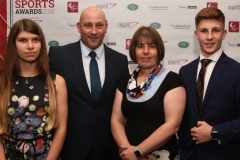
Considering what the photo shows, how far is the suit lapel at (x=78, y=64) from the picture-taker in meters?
2.35

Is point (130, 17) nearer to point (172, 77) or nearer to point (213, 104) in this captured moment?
point (172, 77)

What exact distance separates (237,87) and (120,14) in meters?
1.59

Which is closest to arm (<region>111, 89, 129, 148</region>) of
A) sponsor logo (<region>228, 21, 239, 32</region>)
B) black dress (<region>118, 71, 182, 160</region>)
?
black dress (<region>118, 71, 182, 160</region>)

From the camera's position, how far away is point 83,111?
2.34 meters

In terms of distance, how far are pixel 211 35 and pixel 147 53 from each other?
1.38ft

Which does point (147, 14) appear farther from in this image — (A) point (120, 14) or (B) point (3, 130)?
(B) point (3, 130)

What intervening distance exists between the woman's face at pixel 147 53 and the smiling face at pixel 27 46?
2.16ft

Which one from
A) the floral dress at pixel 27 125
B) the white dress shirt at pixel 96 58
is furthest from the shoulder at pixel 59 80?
the white dress shirt at pixel 96 58

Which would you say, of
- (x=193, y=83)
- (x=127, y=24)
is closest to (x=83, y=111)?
(x=193, y=83)

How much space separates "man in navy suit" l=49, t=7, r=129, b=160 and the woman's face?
0.98 ft

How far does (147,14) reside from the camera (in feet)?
10.9

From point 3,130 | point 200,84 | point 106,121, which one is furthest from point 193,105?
point 3,130

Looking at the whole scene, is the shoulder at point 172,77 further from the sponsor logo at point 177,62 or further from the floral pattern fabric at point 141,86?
the sponsor logo at point 177,62

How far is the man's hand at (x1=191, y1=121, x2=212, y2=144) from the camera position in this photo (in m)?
2.07
